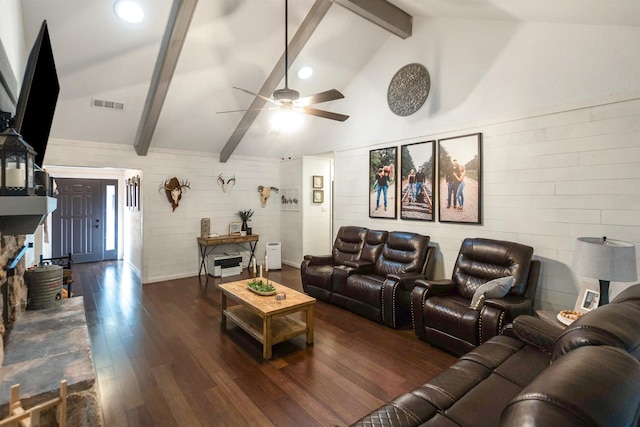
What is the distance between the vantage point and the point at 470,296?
3.26m

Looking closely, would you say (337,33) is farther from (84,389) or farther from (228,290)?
(84,389)

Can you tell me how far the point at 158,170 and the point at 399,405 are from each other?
5.43 meters

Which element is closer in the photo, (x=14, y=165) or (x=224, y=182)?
(x=14, y=165)

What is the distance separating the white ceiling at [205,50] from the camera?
3.06 m

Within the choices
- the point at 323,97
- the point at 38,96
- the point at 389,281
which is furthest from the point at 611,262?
the point at 38,96

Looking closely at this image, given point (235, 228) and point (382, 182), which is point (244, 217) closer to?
point (235, 228)

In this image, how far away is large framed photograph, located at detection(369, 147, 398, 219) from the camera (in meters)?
4.67

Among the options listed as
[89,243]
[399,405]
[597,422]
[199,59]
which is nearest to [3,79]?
[199,59]

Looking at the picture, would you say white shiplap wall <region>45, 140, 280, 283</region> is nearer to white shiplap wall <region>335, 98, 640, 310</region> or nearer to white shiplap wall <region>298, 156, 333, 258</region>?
white shiplap wall <region>298, 156, 333, 258</region>

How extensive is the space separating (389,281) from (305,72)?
3.33 metres

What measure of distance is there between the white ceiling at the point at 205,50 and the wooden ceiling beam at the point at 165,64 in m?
0.10

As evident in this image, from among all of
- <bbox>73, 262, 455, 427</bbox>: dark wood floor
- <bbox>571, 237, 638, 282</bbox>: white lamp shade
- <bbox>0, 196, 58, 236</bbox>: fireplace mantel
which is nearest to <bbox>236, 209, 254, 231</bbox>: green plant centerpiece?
<bbox>73, 262, 455, 427</bbox>: dark wood floor

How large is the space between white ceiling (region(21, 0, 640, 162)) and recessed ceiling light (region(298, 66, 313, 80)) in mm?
78

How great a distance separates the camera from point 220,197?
6.30 meters
